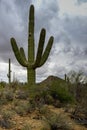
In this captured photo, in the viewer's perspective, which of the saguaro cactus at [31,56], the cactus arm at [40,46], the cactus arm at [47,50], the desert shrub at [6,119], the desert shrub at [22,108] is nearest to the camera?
the desert shrub at [6,119]

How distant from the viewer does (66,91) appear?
59.0 ft

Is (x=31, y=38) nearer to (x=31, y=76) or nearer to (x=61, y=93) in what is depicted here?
(x=31, y=76)

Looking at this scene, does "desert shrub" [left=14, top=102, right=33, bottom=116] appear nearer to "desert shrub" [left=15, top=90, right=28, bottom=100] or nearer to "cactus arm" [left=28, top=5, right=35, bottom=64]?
"desert shrub" [left=15, top=90, right=28, bottom=100]

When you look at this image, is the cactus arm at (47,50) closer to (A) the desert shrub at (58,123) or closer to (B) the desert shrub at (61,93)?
(B) the desert shrub at (61,93)

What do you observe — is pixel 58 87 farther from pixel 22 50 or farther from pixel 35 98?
pixel 22 50

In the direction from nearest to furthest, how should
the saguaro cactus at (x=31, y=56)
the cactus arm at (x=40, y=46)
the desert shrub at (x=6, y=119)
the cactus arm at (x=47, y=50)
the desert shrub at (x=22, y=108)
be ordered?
1. the desert shrub at (x=6, y=119)
2. the desert shrub at (x=22, y=108)
3. the cactus arm at (x=40, y=46)
4. the saguaro cactus at (x=31, y=56)
5. the cactus arm at (x=47, y=50)

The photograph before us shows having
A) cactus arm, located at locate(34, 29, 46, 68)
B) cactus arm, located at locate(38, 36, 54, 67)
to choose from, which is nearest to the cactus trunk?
cactus arm, located at locate(34, 29, 46, 68)

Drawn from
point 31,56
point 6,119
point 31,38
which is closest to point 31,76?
point 31,56

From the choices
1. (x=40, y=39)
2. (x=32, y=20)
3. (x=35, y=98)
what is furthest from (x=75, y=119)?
(x=32, y=20)

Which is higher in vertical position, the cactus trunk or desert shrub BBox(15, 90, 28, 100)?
the cactus trunk

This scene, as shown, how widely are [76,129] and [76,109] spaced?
2668mm

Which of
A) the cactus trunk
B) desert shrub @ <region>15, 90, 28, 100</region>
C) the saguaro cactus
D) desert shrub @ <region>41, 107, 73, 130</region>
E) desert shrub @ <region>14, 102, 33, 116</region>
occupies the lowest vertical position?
desert shrub @ <region>41, 107, 73, 130</region>

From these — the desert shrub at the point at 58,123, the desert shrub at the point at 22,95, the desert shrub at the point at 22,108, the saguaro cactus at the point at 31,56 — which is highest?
the saguaro cactus at the point at 31,56

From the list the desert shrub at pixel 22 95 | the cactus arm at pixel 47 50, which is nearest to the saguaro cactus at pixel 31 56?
the cactus arm at pixel 47 50
